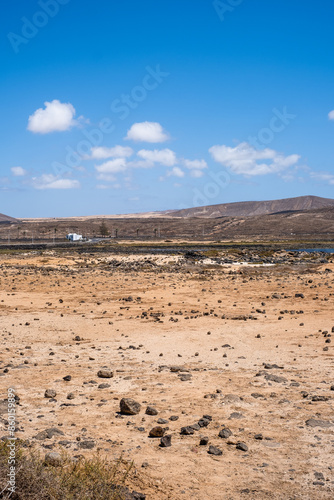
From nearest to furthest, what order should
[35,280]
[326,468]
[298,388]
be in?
1. [326,468]
2. [298,388]
3. [35,280]

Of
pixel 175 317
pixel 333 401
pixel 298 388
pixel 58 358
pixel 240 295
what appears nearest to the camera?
pixel 333 401

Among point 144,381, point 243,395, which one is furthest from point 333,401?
point 144,381

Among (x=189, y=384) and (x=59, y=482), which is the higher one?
(x=59, y=482)

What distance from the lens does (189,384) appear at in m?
10.2

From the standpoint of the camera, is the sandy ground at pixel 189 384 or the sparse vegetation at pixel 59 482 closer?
the sparse vegetation at pixel 59 482

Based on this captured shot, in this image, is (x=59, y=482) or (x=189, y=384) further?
(x=189, y=384)

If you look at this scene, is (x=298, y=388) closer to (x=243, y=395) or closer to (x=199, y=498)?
(x=243, y=395)

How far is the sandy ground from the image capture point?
6.41 m

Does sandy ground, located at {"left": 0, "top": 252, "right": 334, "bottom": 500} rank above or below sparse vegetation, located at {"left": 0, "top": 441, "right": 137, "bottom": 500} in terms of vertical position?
below

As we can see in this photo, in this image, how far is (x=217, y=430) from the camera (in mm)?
7703

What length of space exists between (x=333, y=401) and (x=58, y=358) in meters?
7.51

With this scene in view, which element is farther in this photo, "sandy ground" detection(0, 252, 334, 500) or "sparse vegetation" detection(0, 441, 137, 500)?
"sandy ground" detection(0, 252, 334, 500)

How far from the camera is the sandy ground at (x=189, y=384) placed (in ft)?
21.0

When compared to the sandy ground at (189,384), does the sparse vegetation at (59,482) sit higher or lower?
higher
